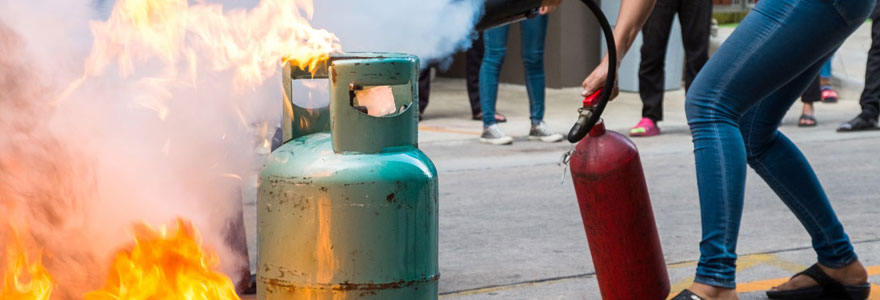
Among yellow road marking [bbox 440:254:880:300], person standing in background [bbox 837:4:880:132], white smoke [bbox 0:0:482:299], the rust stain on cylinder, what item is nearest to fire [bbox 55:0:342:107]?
white smoke [bbox 0:0:482:299]

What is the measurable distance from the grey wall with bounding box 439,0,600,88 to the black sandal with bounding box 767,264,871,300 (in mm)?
9248

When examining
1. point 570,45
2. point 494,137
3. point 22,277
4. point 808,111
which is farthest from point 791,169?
point 570,45

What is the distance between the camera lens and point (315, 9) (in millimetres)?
3820

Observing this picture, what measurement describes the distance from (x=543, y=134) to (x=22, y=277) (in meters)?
5.53

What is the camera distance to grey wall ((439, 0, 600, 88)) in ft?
43.3

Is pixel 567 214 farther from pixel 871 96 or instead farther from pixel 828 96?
pixel 828 96

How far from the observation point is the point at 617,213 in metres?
3.60

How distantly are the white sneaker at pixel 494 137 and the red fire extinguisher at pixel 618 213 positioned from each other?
465cm

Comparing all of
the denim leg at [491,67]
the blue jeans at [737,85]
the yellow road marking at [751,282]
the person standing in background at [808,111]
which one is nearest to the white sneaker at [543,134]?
the denim leg at [491,67]

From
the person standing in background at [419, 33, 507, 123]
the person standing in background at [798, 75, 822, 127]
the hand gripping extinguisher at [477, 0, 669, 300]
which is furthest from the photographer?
the person standing in background at [419, 33, 507, 123]

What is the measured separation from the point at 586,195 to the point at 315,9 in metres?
1.01

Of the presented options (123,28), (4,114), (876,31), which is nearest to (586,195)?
(123,28)

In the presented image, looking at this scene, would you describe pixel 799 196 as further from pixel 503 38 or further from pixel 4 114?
pixel 503 38

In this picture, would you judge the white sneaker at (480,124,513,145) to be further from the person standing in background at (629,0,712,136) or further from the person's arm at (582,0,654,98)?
the person's arm at (582,0,654,98)
